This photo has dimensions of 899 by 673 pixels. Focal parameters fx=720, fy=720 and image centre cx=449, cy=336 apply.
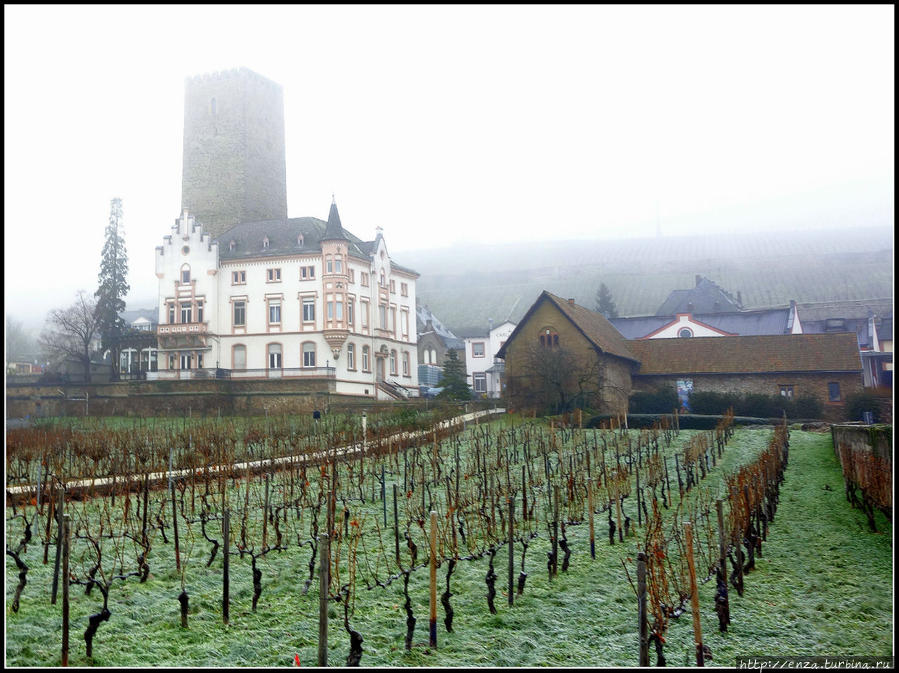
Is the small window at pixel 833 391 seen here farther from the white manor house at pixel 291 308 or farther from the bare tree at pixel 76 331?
the bare tree at pixel 76 331

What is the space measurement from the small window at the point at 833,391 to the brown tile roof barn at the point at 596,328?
4366mm

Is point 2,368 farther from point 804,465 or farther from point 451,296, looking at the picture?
point 451,296

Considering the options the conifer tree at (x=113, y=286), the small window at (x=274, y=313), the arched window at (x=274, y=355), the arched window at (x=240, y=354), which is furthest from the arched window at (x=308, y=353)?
the conifer tree at (x=113, y=286)

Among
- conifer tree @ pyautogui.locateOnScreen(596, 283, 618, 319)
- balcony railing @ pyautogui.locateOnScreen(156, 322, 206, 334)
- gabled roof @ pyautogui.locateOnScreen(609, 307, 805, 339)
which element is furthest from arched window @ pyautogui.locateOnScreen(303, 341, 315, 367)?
conifer tree @ pyautogui.locateOnScreen(596, 283, 618, 319)

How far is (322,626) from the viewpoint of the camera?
15.1 ft

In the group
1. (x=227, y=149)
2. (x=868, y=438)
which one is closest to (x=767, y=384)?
(x=868, y=438)

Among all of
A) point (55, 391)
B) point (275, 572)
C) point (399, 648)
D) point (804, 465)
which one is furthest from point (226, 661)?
point (55, 391)

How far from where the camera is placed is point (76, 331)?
92.3 ft

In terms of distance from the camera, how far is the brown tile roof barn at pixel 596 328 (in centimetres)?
1777

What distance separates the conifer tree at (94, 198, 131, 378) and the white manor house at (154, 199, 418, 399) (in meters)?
4.64

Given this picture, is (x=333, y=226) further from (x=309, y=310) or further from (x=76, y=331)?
(x=76, y=331)

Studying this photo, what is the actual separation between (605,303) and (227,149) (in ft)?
127

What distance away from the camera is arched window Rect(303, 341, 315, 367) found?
37.7 m

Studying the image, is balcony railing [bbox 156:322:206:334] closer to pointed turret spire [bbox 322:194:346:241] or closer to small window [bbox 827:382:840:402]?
pointed turret spire [bbox 322:194:346:241]
